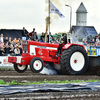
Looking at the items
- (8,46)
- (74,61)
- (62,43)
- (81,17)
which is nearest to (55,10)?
(8,46)

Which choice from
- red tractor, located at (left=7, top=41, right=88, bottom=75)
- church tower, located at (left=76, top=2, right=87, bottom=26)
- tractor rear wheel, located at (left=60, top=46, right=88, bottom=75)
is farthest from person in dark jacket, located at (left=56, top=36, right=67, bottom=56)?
church tower, located at (left=76, top=2, right=87, bottom=26)

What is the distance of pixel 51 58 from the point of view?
40.7ft

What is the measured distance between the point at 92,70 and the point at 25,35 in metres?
4.58

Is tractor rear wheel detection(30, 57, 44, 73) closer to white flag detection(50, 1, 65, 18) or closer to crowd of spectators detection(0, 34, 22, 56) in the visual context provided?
crowd of spectators detection(0, 34, 22, 56)

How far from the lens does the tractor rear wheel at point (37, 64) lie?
1174 centimetres

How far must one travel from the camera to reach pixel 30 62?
1177 centimetres

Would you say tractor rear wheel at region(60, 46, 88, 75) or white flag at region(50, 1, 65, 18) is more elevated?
white flag at region(50, 1, 65, 18)

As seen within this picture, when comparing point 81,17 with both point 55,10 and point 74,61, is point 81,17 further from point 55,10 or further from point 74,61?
point 74,61

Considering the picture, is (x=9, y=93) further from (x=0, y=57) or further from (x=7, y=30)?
(x=7, y=30)

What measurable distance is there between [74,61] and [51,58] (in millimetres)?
1077

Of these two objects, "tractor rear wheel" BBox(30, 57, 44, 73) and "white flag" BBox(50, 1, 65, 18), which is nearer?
"tractor rear wheel" BBox(30, 57, 44, 73)

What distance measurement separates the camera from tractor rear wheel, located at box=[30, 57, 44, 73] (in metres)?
11.7

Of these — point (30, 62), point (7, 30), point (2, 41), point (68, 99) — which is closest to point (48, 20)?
point (30, 62)

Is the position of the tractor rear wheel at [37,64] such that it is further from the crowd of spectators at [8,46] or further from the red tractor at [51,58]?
the crowd of spectators at [8,46]
